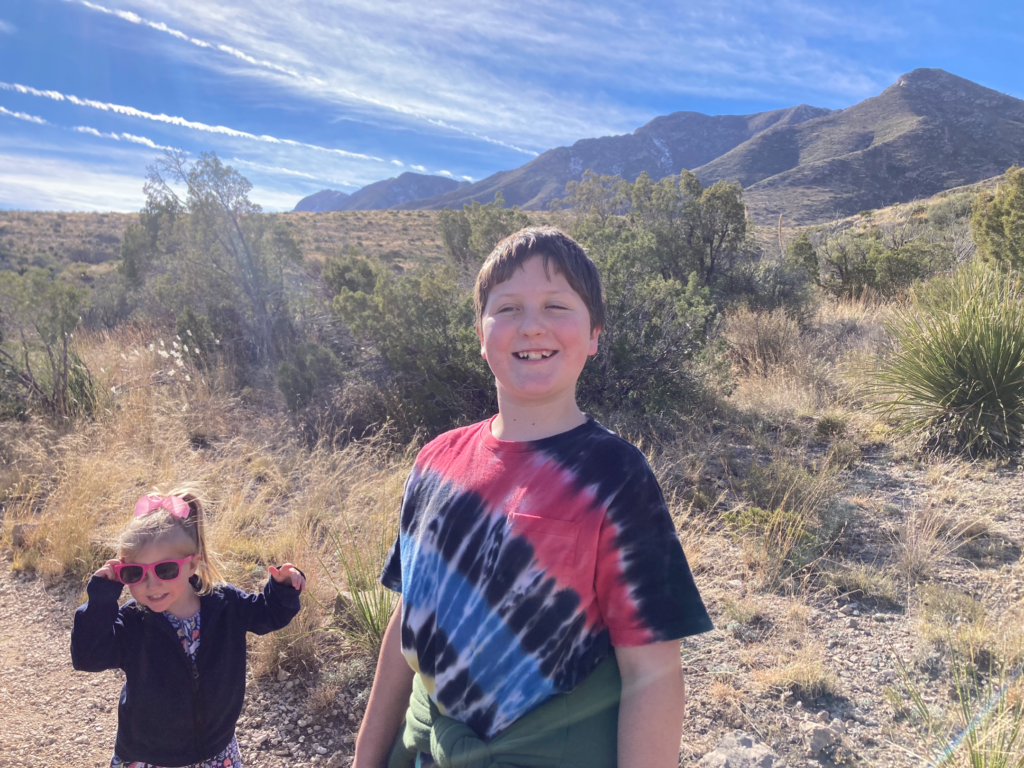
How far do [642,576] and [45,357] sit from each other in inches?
336

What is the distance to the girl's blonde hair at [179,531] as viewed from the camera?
192 cm

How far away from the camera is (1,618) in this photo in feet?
12.3

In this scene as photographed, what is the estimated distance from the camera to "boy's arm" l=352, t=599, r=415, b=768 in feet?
4.63

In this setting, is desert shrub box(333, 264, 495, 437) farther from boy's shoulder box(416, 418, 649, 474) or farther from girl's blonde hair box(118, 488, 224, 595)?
boy's shoulder box(416, 418, 649, 474)

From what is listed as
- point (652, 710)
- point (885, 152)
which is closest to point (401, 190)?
point (885, 152)

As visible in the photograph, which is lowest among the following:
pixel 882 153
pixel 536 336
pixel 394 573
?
pixel 394 573

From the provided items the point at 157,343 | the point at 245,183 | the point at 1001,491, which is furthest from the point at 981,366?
the point at 157,343

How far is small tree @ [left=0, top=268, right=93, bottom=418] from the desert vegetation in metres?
0.04

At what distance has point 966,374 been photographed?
5125 millimetres

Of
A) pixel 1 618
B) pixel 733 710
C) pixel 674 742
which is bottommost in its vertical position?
pixel 1 618

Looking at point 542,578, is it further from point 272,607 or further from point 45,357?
point 45,357

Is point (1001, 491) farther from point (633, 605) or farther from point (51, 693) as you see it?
point (51, 693)

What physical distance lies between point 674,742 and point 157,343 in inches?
387

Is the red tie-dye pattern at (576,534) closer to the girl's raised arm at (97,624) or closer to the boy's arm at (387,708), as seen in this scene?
the boy's arm at (387,708)
